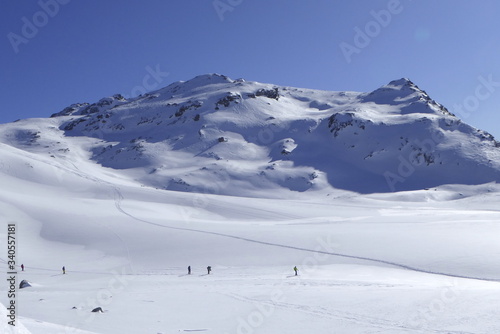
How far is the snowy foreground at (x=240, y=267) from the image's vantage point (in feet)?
60.2

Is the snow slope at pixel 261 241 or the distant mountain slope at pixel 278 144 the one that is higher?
the distant mountain slope at pixel 278 144

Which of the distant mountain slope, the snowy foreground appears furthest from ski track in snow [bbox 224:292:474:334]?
the distant mountain slope

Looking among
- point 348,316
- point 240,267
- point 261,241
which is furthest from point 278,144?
point 348,316

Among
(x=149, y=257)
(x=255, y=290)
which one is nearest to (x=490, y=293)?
(x=255, y=290)

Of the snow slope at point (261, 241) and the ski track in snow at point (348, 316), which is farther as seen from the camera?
the snow slope at point (261, 241)

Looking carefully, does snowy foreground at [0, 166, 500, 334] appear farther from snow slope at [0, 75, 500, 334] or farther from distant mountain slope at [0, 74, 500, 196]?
distant mountain slope at [0, 74, 500, 196]

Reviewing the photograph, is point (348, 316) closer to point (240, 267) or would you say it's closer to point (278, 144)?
point (240, 267)

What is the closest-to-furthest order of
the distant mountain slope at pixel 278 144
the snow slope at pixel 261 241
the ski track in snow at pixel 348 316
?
the ski track in snow at pixel 348 316, the snow slope at pixel 261 241, the distant mountain slope at pixel 278 144

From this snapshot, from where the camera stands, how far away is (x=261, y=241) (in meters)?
45.9

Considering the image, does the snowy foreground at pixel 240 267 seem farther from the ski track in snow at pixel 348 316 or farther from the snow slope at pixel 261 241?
the snow slope at pixel 261 241

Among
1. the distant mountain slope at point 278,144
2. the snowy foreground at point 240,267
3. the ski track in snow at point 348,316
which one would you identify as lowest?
the ski track in snow at point 348,316

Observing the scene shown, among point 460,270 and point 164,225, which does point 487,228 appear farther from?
point 164,225

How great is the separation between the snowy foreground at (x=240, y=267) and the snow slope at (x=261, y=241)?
17cm

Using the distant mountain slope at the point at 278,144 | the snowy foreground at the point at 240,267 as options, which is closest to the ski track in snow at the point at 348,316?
the snowy foreground at the point at 240,267
